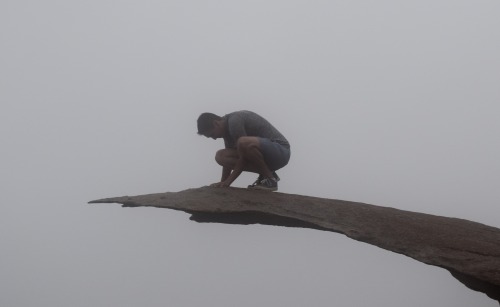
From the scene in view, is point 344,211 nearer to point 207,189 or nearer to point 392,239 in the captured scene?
point 392,239

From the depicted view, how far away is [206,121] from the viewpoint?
20.2 ft

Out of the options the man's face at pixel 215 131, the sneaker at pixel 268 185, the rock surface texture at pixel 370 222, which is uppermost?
the man's face at pixel 215 131

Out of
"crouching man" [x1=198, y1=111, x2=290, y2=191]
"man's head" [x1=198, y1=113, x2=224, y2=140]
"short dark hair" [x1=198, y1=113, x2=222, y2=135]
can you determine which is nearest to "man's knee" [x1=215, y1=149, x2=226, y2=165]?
"crouching man" [x1=198, y1=111, x2=290, y2=191]

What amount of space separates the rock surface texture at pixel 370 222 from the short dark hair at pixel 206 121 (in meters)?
0.70

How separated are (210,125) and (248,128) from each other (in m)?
0.47

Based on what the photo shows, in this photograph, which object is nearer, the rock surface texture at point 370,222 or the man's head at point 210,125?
the rock surface texture at point 370,222

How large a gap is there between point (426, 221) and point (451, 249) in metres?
0.97

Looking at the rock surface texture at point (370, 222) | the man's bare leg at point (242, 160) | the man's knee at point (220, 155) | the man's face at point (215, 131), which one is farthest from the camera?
the man's knee at point (220, 155)

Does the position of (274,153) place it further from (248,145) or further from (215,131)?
(215,131)

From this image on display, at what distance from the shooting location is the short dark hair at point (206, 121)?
242 inches

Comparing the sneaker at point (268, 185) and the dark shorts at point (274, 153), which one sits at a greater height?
the dark shorts at point (274, 153)

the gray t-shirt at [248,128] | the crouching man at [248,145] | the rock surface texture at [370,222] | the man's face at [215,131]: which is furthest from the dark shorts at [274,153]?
the man's face at [215,131]

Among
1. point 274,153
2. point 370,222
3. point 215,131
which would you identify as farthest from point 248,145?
point 370,222

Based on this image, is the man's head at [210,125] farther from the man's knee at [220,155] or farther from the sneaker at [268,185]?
the sneaker at [268,185]
